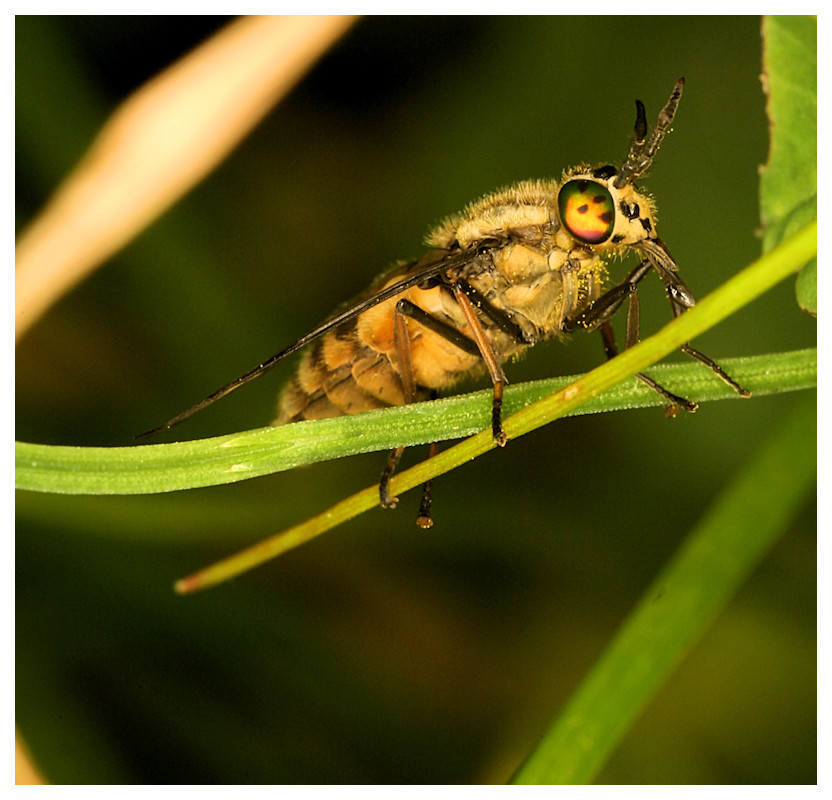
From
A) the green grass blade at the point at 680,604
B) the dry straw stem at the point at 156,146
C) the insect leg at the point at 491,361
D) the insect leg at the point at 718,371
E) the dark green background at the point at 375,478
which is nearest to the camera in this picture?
the insect leg at the point at 491,361

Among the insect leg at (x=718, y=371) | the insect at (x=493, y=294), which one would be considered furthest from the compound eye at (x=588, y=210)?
the insect leg at (x=718, y=371)

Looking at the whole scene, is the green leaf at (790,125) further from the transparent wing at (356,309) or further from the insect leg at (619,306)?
the transparent wing at (356,309)

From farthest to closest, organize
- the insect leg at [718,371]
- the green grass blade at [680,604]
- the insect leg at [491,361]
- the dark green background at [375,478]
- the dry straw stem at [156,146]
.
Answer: the dark green background at [375,478]
the dry straw stem at [156,146]
the green grass blade at [680,604]
the insect leg at [718,371]
the insect leg at [491,361]

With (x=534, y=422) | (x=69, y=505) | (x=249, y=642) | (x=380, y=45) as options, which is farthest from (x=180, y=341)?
(x=534, y=422)

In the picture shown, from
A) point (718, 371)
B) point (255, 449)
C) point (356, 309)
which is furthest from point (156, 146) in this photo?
point (718, 371)

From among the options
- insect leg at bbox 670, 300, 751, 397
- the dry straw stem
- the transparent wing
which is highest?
the dry straw stem

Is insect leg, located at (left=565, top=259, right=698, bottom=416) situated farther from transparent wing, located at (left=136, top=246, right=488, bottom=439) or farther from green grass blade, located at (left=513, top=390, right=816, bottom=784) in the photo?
green grass blade, located at (left=513, top=390, right=816, bottom=784)

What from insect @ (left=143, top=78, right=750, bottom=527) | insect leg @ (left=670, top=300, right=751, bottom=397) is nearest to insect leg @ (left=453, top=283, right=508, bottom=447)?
insect @ (left=143, top=78, right=750, bottom=527)
